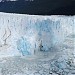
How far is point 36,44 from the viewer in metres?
1.25

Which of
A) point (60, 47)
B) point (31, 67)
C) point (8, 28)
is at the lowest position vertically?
point (31, 67)

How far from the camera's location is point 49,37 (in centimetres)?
123

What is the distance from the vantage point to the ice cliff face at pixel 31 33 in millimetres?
1216

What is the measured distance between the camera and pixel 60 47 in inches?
47.9

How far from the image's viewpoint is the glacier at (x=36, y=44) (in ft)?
3.91

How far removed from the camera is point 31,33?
4.09ft

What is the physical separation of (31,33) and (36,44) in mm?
83

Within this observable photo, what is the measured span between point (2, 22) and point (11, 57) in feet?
0.84

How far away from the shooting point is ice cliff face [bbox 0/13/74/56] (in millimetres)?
1216

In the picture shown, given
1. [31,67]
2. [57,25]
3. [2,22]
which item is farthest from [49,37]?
[2,22]

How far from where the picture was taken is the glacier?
46.9 inches

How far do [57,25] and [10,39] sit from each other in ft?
1.12

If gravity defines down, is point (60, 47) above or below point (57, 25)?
below

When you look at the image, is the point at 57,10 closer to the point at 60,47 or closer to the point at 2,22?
the point at 60,47
